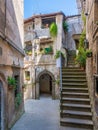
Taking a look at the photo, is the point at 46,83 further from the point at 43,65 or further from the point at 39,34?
the point at 39,34

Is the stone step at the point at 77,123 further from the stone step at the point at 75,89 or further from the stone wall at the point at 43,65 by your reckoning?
the stone wall at the point at 43,65

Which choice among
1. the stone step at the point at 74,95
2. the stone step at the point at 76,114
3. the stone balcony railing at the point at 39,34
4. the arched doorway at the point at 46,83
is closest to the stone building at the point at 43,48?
the stone balcony railing at the point at 39,34

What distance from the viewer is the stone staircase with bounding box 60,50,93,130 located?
6.80 metres

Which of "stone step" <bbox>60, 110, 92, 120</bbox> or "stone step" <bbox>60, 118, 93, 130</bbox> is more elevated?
"stone step" <bbox>60, 110, 92, 120</bbox>

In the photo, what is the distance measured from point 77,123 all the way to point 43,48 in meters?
10.6

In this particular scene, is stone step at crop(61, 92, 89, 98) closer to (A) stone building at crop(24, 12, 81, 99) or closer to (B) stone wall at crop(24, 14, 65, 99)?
(A) stone building at crop(24, 12, 81, 99)

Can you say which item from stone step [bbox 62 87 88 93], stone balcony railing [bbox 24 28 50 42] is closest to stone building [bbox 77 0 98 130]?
stone step [bbox 62 87 88 93]

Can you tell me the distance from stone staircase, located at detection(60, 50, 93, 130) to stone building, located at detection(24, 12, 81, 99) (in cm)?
481

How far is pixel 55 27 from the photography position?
1611 cm

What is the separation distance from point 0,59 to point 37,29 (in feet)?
43.0

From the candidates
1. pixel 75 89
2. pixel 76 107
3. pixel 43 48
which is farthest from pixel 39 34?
pixel 76 107

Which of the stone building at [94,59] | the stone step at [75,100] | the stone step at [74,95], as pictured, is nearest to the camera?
the stone building at [94,59]

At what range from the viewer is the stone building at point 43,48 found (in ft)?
49.8

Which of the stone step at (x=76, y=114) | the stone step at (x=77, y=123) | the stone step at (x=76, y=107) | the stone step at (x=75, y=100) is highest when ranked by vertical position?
the stone step at (x=75, y=100)
